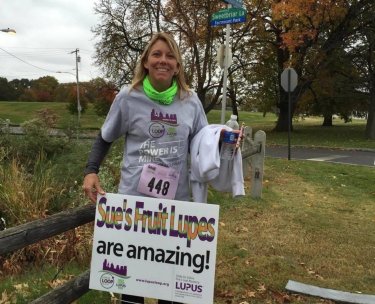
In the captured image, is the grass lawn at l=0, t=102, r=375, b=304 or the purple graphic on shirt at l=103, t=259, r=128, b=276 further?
the grass lawn at l=0, t=102, r=375, b=304

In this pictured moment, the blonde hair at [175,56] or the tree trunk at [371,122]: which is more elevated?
the blonde hair at [175,56]

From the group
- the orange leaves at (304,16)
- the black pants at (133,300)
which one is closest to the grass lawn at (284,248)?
the black pants at (133,300)

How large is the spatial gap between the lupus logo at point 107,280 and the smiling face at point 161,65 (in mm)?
1110

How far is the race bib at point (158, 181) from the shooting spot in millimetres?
2682

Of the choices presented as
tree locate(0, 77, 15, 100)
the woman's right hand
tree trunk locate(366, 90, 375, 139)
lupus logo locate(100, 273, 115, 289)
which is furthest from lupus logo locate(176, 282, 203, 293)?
tree locate(0, 77, 15, 100)

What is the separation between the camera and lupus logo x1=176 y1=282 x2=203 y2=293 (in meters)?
2.56

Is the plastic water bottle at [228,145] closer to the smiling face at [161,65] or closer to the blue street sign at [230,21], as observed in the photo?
the smiling face at [161,65]

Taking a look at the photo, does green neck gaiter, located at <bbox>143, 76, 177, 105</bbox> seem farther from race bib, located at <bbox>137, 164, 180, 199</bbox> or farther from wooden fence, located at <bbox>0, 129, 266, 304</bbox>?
wooden fence, located at <bbox>0, 129, 266, 304</bbox>

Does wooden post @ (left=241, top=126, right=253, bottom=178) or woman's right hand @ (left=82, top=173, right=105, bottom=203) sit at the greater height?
woman's right hand @ (left=82, top=173, right=105, bottom=203)

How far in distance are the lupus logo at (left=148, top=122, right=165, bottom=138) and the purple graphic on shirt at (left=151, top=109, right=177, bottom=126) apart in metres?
0.03

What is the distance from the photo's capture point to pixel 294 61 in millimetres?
26328

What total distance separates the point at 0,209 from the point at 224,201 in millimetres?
3543

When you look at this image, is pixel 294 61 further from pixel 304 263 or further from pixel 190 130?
pixel 190 130

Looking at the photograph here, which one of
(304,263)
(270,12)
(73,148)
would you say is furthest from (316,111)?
(304,263)
